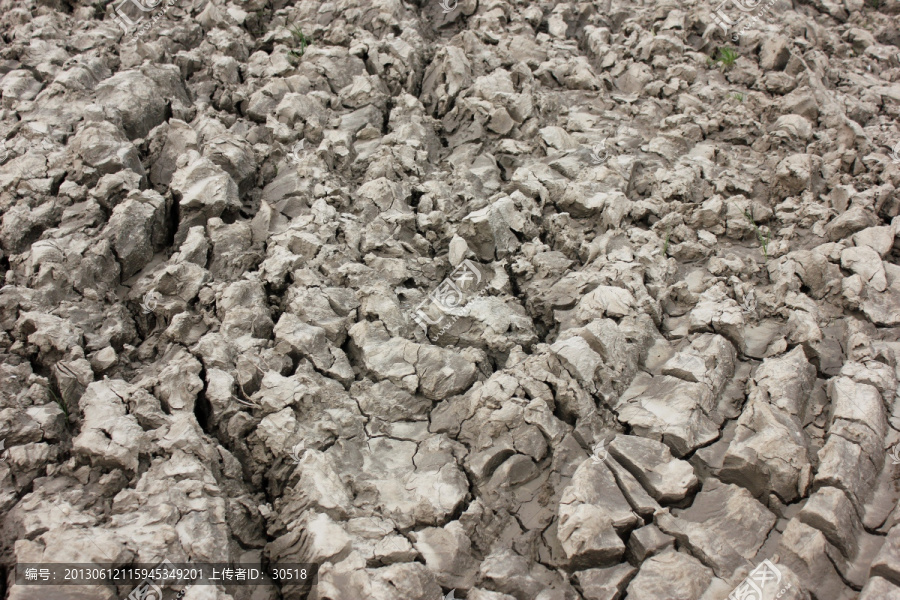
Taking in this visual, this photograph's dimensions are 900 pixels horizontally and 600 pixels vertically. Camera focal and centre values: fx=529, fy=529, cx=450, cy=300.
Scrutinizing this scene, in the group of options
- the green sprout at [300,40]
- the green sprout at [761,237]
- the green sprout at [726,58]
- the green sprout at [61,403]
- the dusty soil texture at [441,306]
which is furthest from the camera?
the green sprout at [726,58]

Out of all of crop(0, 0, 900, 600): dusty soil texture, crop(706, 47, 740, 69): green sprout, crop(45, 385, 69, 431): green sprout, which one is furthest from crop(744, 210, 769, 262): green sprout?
crop(45, 385, 69, 431): green sprout

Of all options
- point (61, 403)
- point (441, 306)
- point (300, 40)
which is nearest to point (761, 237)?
point (441, 306)

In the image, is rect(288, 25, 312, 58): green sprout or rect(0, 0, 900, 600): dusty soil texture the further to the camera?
rect(288, 25, 312, 58): green sprout

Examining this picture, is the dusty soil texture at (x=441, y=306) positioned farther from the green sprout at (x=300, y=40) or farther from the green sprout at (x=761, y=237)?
the green sprout at (x=300, y=40)

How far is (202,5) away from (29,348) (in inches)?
253

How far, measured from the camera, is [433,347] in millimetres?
4945

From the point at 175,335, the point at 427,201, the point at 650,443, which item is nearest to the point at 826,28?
the point at 427,201

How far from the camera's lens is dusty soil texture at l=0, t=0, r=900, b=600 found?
12.2ft

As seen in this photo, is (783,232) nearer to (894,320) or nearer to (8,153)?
(894,320)

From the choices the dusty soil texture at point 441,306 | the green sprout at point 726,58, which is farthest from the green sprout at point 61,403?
the green sprout at point 726,58

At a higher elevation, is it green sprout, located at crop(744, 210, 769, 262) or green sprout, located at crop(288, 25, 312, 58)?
green sprout, located at crop(288, 25, 312, 58)

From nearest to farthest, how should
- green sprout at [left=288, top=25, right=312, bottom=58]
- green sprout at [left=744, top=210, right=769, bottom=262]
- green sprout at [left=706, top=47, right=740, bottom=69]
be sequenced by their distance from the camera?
green sprout at [left=744, top=210, right=769, bottom=262] < green sprout at [left=288, top=25, right=312, bottom=58] < green sprout at [left=706, top=47, right=740, bottom=69]

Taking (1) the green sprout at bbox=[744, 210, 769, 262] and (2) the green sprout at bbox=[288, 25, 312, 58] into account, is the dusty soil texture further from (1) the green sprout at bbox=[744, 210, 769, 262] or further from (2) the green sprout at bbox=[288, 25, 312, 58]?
(2) the green sprout at bbox=[288, 25, 312, 58]

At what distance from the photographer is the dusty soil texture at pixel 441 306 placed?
3.71 m
